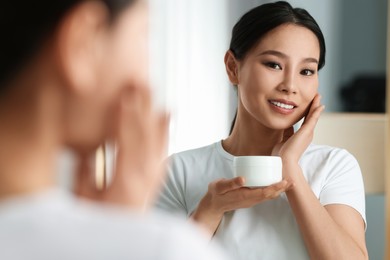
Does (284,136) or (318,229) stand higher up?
(284,136)

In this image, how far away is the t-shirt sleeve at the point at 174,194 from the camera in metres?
1.81

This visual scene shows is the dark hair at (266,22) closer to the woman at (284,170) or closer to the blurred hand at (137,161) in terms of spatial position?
the woman at (284,170)

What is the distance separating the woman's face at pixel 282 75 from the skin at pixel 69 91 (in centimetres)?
123

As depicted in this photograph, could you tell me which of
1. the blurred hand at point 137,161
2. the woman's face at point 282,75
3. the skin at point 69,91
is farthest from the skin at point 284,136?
the skin at point 69,91

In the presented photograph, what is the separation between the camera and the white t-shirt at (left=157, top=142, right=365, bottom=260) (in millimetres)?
1663

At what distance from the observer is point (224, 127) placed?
3.49m

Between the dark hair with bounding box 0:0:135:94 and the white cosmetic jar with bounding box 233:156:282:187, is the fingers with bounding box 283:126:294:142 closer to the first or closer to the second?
the white cosmetic jar with bounding box 233:156:282:187

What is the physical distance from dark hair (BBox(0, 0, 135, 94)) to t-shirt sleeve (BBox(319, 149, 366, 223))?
1.29m

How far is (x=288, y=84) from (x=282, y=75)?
0.13 ft

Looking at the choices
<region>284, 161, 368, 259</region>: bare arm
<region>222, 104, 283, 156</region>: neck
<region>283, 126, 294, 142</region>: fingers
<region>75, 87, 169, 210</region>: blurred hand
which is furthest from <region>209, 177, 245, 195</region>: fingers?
<region>75, 87, 169, 210</region>: blurred hand

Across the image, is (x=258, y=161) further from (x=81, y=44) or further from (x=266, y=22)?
(x=81, y=44)

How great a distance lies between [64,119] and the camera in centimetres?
53

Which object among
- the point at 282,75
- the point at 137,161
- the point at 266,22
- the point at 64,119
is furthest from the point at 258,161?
the point at 64,119

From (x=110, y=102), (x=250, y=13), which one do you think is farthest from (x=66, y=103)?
(x=250, y=13)
